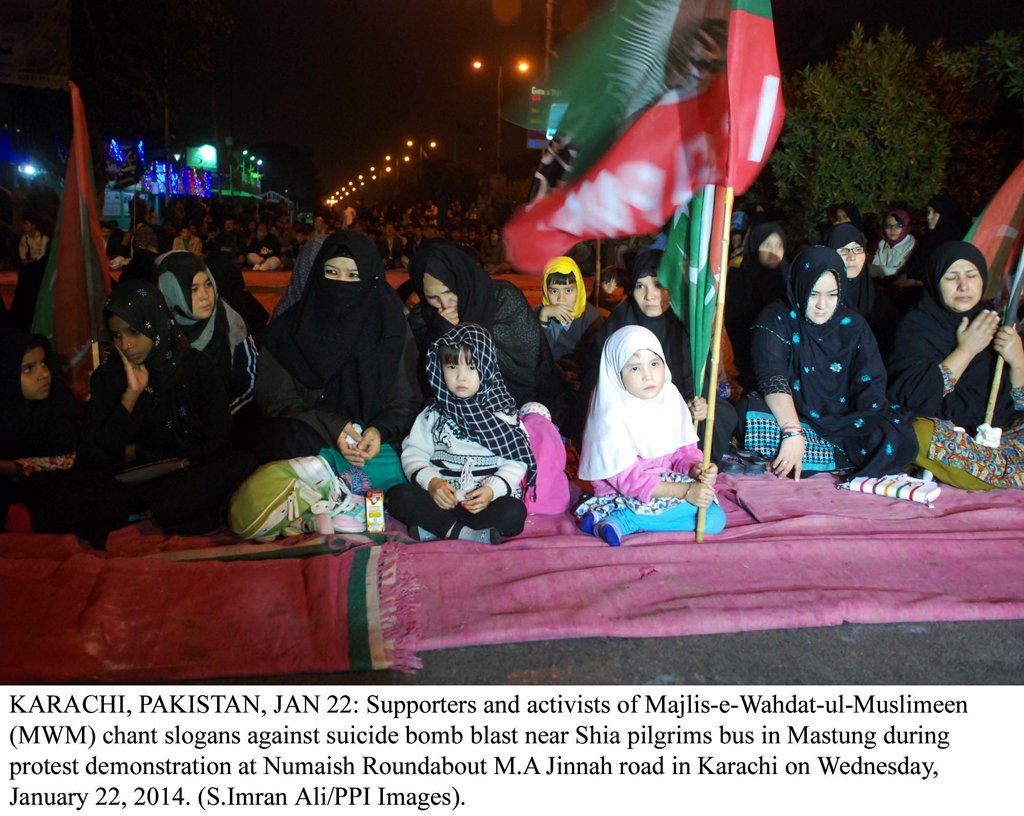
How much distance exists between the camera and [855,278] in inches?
217

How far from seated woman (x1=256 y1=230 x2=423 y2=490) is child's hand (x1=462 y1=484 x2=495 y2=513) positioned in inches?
24.8

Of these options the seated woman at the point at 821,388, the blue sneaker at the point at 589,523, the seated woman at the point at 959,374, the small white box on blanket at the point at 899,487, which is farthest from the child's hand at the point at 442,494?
the seated woman at the point at 959,374

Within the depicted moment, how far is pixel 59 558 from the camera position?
328cm

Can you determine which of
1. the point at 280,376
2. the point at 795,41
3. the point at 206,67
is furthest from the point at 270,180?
the point at 280,376

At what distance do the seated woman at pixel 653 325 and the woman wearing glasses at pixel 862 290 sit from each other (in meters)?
1.29

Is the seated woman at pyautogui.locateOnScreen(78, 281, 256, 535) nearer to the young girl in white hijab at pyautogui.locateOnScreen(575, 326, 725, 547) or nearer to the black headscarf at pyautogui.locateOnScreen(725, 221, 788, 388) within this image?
the young girl in white hijab at pyautogui.locateOnScreen(575, 326, 725, 547)

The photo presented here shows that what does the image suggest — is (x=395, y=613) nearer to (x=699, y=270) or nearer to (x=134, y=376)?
(x=134, y=376)

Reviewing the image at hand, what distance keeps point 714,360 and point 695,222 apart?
66 cm

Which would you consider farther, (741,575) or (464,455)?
(464,455)

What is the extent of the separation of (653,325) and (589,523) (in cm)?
152

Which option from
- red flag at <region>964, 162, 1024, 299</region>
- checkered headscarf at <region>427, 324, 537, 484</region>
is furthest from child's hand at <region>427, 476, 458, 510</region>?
red flag at <region>964, 162, 1024, 299</region>

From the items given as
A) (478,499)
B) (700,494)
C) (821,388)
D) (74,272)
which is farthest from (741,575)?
(74,272)

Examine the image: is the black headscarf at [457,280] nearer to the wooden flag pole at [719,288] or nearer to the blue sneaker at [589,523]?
the blue sneaker at [589,523]

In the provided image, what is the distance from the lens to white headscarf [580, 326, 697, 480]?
3.60 metres
